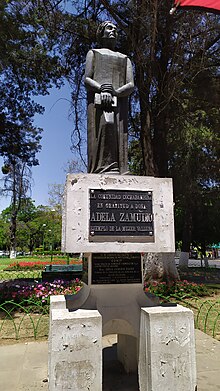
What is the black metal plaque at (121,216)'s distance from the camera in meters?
3.11

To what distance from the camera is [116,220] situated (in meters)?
3.19

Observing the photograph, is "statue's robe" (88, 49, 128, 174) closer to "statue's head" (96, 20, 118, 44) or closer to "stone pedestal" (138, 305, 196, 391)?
"statue's head" (96, 20, 118, 44)

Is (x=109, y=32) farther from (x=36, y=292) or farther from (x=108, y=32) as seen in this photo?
(x=36, y=292)

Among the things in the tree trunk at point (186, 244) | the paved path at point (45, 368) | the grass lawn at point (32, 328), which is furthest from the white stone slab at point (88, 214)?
the tree trunk at point (186, 244)

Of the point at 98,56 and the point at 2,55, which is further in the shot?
the point at 2,55

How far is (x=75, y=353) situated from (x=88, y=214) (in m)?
1.29

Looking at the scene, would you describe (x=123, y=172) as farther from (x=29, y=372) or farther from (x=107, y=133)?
(x=29, y=372)

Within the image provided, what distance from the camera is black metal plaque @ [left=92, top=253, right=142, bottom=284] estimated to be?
3.43 meters

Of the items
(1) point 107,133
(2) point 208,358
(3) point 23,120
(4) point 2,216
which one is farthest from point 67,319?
(4) point 2,216

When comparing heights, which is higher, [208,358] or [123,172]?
[123,172]

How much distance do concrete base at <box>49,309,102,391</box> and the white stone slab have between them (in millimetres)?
673

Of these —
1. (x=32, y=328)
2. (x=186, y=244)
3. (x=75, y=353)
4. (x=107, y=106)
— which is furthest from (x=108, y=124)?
(x=186, y=244)

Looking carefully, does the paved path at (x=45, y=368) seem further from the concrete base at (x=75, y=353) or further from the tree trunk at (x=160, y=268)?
the tree trunk at (x=160, y=268)

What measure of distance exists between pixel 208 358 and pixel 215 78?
10.9 metres
